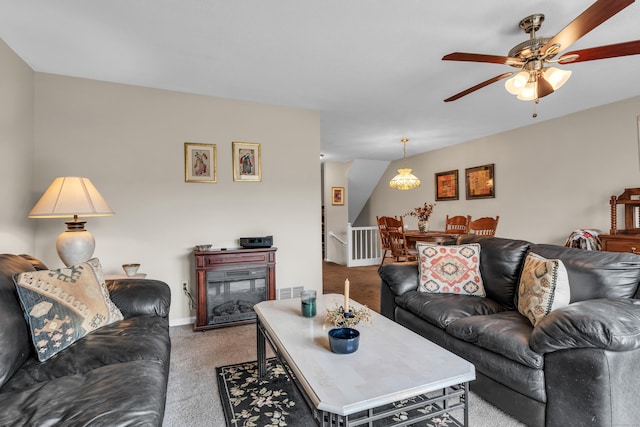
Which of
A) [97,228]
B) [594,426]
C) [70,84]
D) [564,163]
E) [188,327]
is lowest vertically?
[188,327]

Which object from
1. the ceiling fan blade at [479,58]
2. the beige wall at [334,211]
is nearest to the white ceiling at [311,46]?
the ceiling fan blade at [479,58]

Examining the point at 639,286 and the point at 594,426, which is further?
the point at 639,286

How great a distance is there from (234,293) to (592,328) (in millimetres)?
2711

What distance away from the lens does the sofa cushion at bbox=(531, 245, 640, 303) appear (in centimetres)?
173

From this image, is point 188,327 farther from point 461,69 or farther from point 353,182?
point 353,182

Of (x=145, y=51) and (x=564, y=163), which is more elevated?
(x=145, y=51)

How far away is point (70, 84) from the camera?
111 inches

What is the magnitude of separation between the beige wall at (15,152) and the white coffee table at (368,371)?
2.19m

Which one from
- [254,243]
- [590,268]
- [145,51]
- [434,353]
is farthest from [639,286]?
[145,51]

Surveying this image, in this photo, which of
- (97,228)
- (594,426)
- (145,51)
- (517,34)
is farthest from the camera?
(97,228)

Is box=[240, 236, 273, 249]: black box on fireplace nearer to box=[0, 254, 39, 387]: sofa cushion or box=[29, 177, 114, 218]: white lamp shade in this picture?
box=[29, 177, 114, 218]: white lamp shade

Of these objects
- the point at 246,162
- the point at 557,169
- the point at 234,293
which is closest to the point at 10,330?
the point at 234,293

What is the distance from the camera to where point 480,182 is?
5.27 m

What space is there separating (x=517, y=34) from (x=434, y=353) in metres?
2.21
